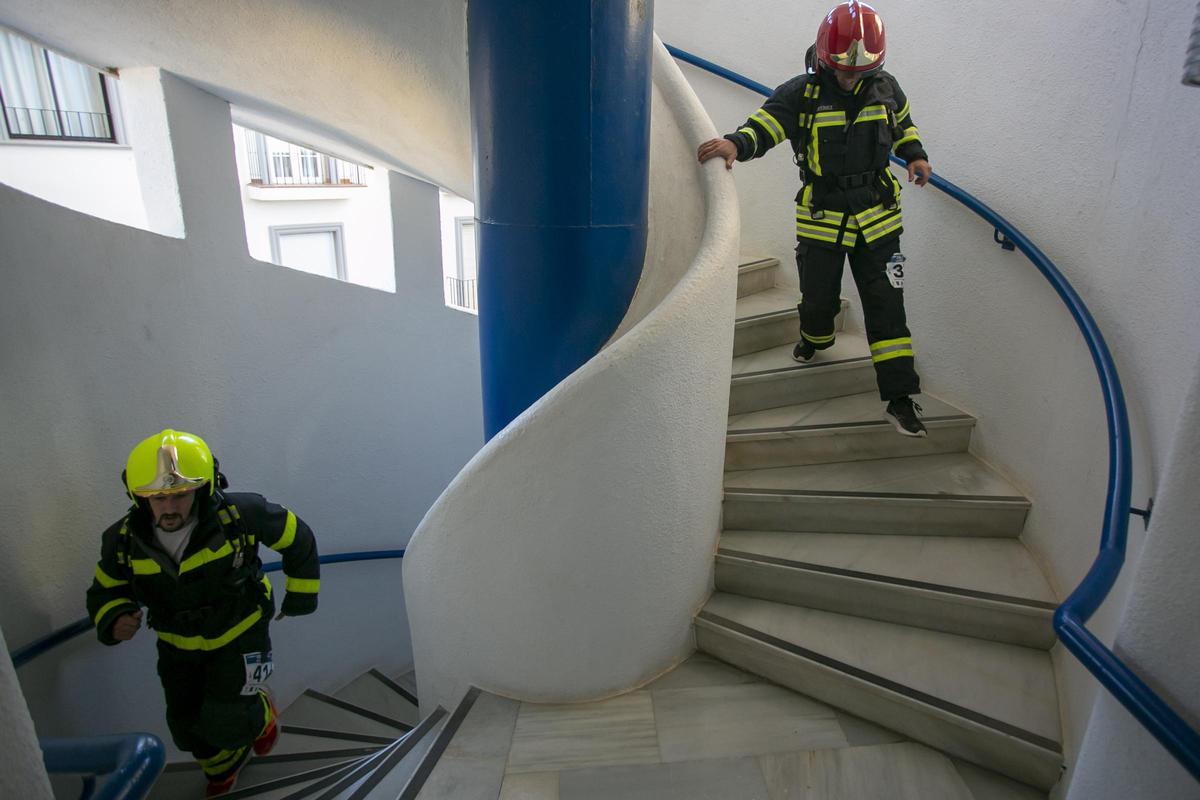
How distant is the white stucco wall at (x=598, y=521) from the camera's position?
190cm

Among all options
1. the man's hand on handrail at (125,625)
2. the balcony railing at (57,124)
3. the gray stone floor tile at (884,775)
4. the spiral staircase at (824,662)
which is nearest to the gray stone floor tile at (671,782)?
the spiral staircase at (824,662)

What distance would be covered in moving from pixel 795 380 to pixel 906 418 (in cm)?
44

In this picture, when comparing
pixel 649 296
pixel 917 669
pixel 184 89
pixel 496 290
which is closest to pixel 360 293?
pixel 184 89

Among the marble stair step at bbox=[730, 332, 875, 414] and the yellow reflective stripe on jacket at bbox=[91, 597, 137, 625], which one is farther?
the marble stair step at bbox=[730, 332, 875, 414]

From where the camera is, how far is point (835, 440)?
106 inches

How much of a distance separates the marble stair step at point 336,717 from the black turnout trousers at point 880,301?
2.86 m

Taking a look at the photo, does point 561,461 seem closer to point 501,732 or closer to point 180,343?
point 501,732

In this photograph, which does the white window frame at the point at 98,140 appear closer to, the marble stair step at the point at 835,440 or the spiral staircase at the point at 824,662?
the spiral staircase at the point at 824,662

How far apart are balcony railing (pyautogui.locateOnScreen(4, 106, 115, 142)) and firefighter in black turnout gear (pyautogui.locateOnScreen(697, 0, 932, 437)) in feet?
15.6

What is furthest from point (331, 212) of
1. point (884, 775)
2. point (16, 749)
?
point (16, 749)

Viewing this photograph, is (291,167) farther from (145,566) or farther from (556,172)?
(556,172)

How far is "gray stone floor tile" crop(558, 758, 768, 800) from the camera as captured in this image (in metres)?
1.81

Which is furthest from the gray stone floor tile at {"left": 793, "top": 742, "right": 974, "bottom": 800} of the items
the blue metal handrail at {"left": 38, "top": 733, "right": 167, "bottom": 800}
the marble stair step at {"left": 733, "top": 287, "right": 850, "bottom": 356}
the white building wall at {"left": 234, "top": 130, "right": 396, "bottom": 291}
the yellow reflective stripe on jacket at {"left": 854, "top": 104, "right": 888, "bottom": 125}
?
the white building wall at {"left": 234, "top": 130, "right": 396, "bottom": 291}

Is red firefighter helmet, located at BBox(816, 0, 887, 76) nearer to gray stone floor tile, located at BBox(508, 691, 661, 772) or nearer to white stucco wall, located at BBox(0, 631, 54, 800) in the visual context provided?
gray stone floor tile, located at BBox(508, 691, 661, 772)
